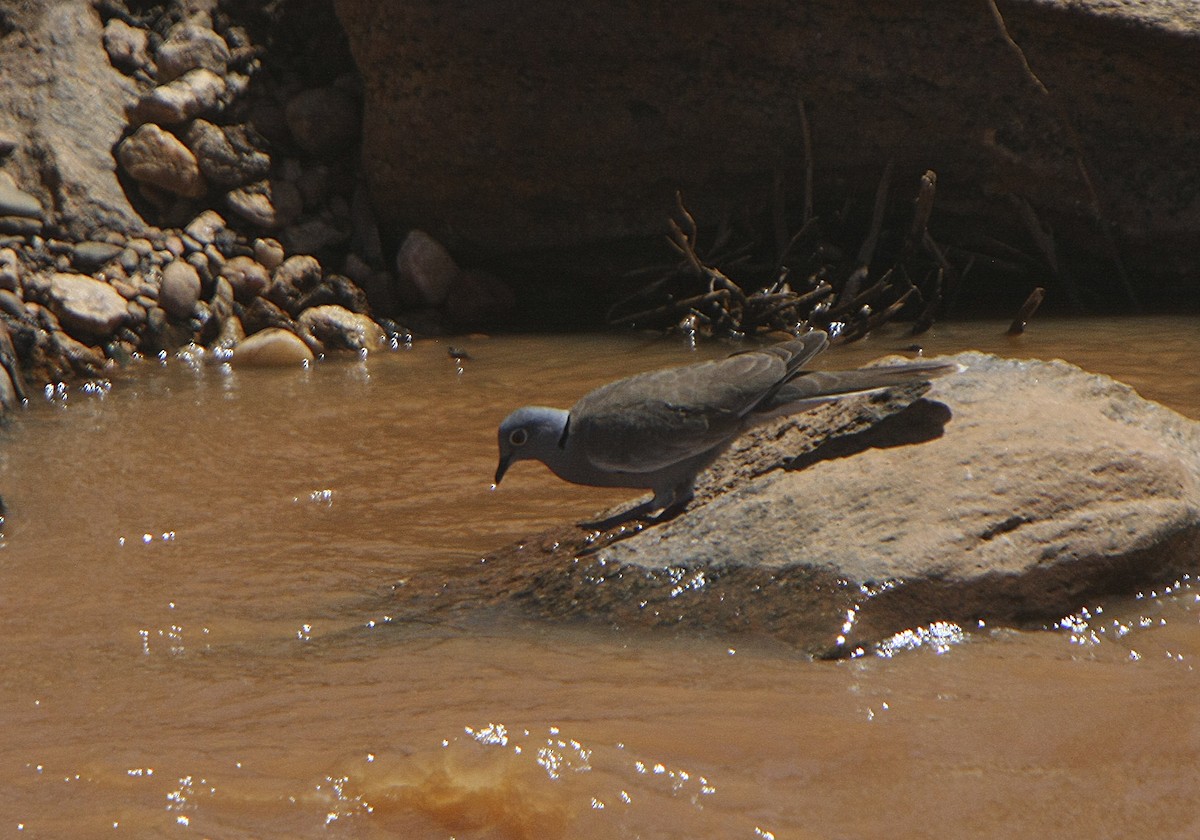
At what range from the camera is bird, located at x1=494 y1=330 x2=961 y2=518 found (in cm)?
434

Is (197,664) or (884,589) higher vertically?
(884,589)

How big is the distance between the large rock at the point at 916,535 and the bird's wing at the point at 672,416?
0.21 m

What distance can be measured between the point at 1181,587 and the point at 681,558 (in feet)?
4.85

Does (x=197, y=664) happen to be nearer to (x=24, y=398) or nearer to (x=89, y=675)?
(x=89, y=675)

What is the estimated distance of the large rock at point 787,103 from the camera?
26.9 ft

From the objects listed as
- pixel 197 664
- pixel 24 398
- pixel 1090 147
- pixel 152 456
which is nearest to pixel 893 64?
pixel 1090 147

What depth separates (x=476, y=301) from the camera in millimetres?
8961

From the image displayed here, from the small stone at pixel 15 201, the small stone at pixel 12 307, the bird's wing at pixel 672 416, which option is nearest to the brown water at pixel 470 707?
the bird's wing at pixel 672 416

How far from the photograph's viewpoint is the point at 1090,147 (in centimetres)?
840

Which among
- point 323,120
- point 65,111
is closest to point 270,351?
point 323,120

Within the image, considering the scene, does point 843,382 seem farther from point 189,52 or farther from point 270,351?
point 189,52

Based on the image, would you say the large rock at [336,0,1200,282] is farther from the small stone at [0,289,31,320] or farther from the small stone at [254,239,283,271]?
the small stone at [0,289,31,320]

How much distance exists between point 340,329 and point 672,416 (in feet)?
14.8

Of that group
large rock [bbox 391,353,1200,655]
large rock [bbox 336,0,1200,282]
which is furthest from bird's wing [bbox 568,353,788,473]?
large rock [bbox 336,0,1200,282]
